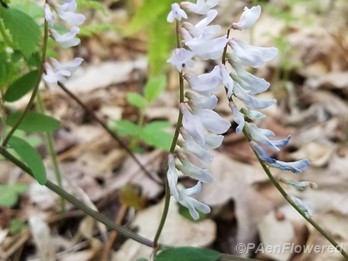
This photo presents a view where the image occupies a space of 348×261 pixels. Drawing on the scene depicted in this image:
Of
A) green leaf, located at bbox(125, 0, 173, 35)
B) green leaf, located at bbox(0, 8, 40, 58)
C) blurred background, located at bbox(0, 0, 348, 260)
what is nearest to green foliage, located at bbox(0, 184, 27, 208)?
blurred background, located at bbox(0, 0, 348, 260)

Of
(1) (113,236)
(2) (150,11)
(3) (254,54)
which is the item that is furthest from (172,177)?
(2) (150,11)

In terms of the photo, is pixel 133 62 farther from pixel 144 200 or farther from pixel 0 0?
pixel 0 0

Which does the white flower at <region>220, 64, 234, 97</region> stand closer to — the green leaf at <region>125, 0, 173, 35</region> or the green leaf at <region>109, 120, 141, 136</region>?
the green leaf at <region>109, 120, 141, 136</region>

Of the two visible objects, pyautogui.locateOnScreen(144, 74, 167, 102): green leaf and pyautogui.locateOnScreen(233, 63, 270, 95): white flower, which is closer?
pyautogui.locateOnScreen(233, 63, 270, 95): white flower

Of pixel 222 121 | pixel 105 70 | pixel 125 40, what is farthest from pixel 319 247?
pixel 125 40

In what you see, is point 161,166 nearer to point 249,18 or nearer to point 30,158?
point 30,158

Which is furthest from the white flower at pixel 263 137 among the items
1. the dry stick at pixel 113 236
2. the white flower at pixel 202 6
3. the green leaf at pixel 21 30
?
the dry stick at pixel 113 236
